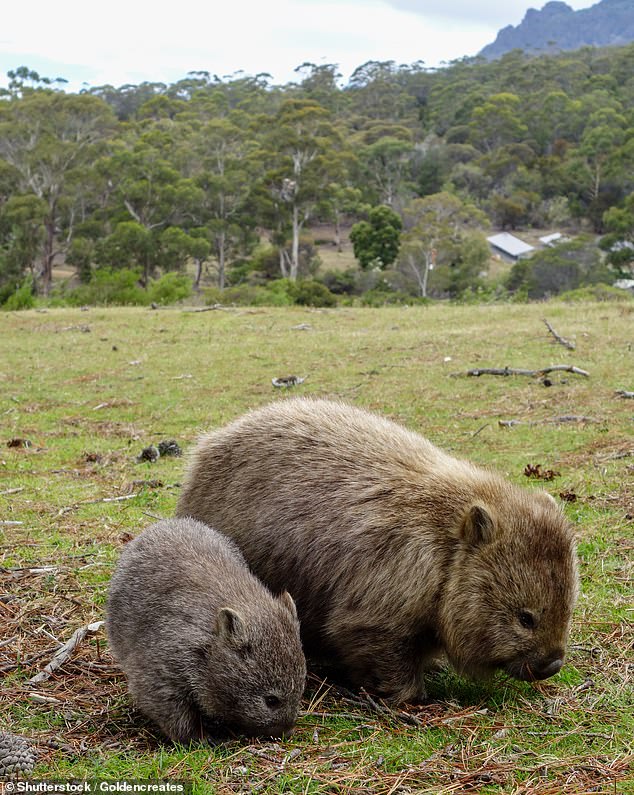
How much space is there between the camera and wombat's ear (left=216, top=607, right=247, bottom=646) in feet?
11.0

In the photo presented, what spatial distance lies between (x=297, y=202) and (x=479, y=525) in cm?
4503

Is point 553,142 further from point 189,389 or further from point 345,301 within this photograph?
point 189,389

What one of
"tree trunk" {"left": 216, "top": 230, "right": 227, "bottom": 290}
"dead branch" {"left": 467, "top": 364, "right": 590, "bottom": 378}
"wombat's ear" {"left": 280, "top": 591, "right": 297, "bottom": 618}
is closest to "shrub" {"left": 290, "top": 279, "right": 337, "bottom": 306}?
"tree trunk" {"left": 216, "top": 230, "right": 227, "bottom": 290}

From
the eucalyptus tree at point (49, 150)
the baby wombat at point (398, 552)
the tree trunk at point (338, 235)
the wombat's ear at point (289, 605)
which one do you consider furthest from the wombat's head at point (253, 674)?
the tree trunk at point (338, 235)

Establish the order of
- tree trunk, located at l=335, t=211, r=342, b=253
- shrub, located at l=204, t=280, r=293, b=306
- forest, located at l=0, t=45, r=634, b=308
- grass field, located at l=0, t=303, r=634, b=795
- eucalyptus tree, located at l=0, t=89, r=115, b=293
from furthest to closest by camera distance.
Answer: tree trunk, located at l=335, t=211, r=342, b=253 < eucalyptus tree, located at l=0, t=89, r=115, b=293 < forest, located at l=0, t=45, r=634, b=308 < shrub, located at l=204, t=280, r=293, b=306 < grass field, located at l=0, t=303, r=634, b=795

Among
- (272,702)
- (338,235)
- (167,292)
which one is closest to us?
(272,702)

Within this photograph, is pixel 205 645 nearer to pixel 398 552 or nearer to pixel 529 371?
pixel 398 552

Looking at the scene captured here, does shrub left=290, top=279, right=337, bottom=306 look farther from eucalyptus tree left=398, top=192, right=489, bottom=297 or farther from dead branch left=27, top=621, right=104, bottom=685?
dead branch left=27, top=621, right=104, bottom=685

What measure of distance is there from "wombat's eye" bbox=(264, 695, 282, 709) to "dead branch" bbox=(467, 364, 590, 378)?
8.99 metres

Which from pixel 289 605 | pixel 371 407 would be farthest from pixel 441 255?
pixel 289 605

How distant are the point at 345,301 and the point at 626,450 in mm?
28182

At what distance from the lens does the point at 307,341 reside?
1695cm

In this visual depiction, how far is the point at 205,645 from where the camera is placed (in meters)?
3.43

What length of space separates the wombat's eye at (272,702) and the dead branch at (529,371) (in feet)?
29.5
